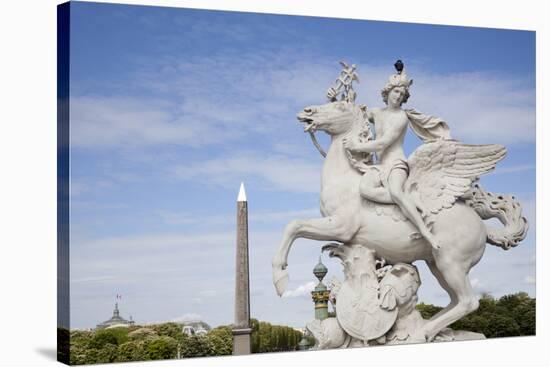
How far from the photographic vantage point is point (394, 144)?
10.3 metres

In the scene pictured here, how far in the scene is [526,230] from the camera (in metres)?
10.8

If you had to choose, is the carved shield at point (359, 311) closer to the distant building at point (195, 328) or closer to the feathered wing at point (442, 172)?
the feathered wing at point (442, 172)

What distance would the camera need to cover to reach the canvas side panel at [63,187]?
31.0ft

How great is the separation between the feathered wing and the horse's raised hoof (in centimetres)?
129

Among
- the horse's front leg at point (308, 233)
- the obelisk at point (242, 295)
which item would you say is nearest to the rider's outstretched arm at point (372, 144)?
the horse's front leg at point (308, 233)

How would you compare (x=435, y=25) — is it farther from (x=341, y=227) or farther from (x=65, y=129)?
(x=65, y=129)

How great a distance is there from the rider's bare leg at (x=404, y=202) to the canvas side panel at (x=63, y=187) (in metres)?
2.72

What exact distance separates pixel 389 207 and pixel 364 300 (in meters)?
0.82

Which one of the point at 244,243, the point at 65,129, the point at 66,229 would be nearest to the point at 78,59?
the point at 65,129

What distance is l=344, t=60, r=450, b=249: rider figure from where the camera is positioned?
10070 mm

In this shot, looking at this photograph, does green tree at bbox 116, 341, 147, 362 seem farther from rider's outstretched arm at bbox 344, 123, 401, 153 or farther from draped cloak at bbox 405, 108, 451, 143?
draped cloak at bbox 405, 108, 451, 143

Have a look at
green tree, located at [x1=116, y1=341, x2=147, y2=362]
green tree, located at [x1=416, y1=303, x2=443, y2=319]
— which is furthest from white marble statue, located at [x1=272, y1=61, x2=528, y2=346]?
green tree, located at [x1=116, y1=341, x2=147, y2=362]

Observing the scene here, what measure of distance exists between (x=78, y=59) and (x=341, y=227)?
260 centimetres

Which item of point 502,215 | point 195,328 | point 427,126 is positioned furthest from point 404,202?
point 195,328
